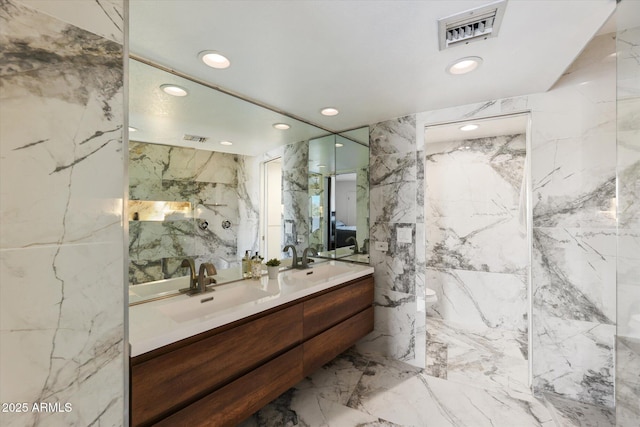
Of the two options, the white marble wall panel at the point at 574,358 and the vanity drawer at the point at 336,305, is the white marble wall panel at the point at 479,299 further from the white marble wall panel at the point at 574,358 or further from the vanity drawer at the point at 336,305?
the vanity drawer at the point at 336,305

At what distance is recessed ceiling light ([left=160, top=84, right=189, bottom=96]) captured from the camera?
5.21 ft

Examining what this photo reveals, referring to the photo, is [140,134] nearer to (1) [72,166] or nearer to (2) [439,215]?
(1) [72,166]

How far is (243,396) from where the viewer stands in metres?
1.34

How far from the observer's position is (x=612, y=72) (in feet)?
5.65

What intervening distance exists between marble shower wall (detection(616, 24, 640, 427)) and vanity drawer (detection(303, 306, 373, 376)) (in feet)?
5.00

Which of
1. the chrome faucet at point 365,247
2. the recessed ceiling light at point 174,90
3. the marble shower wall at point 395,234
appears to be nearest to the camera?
the recessed ceiling light at point 174,90

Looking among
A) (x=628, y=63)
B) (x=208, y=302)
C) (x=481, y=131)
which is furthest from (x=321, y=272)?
(x=481, y=131)

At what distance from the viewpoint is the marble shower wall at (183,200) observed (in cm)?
147

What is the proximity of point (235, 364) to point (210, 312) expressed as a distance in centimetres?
40

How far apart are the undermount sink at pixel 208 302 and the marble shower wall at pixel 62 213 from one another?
61 cm

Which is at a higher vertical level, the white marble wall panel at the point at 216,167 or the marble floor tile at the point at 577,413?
the white marble wall panel at the point at 216,167

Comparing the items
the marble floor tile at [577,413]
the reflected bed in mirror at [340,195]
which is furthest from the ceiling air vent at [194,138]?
the marble floor tile at [577,413]

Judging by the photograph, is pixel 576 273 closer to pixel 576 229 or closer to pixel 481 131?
pixel 576 229

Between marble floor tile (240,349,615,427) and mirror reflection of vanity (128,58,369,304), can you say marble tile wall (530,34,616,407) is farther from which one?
mirror reflection of vanity (128,58,369,304)
